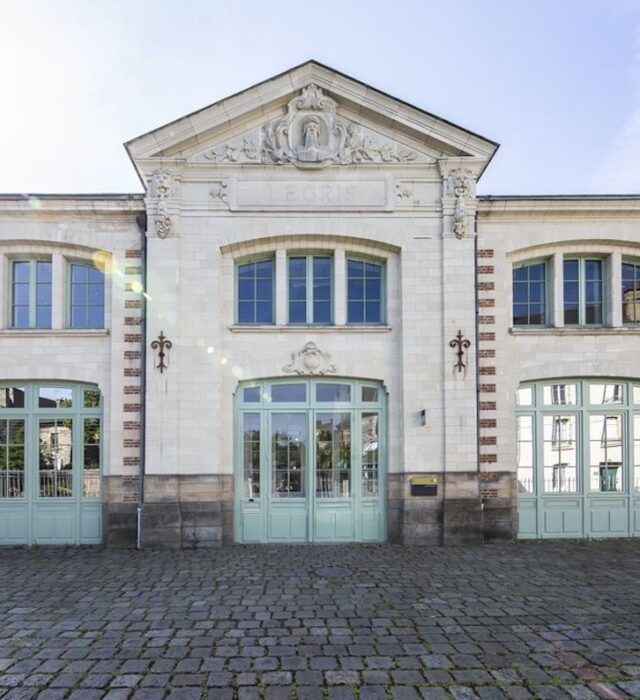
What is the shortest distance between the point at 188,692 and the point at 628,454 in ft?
30.2

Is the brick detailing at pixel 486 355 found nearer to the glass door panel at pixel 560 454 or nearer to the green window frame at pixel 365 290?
the glass door panel at pixel 560 454

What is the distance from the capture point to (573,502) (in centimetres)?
1060

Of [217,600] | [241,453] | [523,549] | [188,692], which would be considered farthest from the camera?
[241,453]

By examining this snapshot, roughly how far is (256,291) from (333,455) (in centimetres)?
332

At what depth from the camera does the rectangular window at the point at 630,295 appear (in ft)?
36.0

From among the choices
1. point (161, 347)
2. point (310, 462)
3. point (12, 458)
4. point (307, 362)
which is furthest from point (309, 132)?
point (12, 458)

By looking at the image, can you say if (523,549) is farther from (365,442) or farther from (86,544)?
(86,544)

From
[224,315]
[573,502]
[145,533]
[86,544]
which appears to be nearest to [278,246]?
[224,315]

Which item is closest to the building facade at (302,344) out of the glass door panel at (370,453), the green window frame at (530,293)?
the glass door panel at (370,453)

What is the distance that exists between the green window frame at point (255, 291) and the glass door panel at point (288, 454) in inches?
71.3

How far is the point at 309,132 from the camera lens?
10219 mm

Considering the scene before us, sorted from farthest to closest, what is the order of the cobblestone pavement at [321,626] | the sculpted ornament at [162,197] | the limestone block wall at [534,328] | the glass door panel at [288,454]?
the limestone block wall at [534,328] → the glass door panel at [288,454] → the sculpted ornament at [162,197] → the cobblestone pavement at [321,626]

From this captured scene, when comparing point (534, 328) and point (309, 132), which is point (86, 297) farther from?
point (534, 328)

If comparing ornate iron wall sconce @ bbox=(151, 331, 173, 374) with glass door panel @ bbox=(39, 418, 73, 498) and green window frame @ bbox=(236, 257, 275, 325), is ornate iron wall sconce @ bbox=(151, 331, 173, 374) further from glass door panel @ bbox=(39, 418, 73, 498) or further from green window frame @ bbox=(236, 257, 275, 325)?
glass door panel @ bbox=(39, 418, 73, 498)
